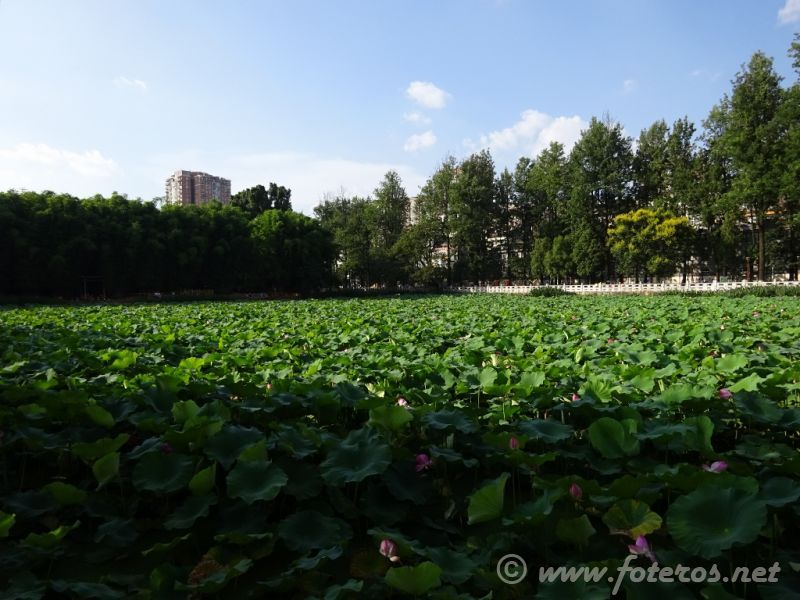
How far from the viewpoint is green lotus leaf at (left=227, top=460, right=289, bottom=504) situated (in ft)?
5.66

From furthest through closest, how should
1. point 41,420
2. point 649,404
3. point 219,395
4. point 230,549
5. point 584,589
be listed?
1. point 219,395
2. point 649,404
3. point 41,420
4. point 230,549
5. point 584,589

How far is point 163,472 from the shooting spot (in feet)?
6.47

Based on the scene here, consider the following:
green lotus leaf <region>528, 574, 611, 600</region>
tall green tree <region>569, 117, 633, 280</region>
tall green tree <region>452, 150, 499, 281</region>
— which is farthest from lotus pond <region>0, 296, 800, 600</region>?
tall green tree <region>452, 150, 499, 281</region>

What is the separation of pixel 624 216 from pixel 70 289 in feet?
106

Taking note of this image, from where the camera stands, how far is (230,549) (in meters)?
1.64

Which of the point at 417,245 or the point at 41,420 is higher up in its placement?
the point at 417,245

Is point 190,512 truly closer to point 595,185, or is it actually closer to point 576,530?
point 576,530

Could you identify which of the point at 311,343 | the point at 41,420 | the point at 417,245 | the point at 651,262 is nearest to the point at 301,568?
the point at 41,420

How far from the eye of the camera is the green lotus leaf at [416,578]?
128 centimetres

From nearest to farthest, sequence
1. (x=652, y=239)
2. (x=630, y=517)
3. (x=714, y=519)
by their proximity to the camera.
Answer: (x=714, y=519) → (x=630, y=517) → (x=652, y=239)

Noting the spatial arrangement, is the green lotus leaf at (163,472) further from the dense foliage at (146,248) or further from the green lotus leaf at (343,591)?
the dense foliage at (146,248)

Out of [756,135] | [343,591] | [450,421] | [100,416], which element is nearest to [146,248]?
[100,416]

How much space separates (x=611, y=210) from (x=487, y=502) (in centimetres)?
4231

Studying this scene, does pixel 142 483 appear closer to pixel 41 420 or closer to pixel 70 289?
pixel 41 420
